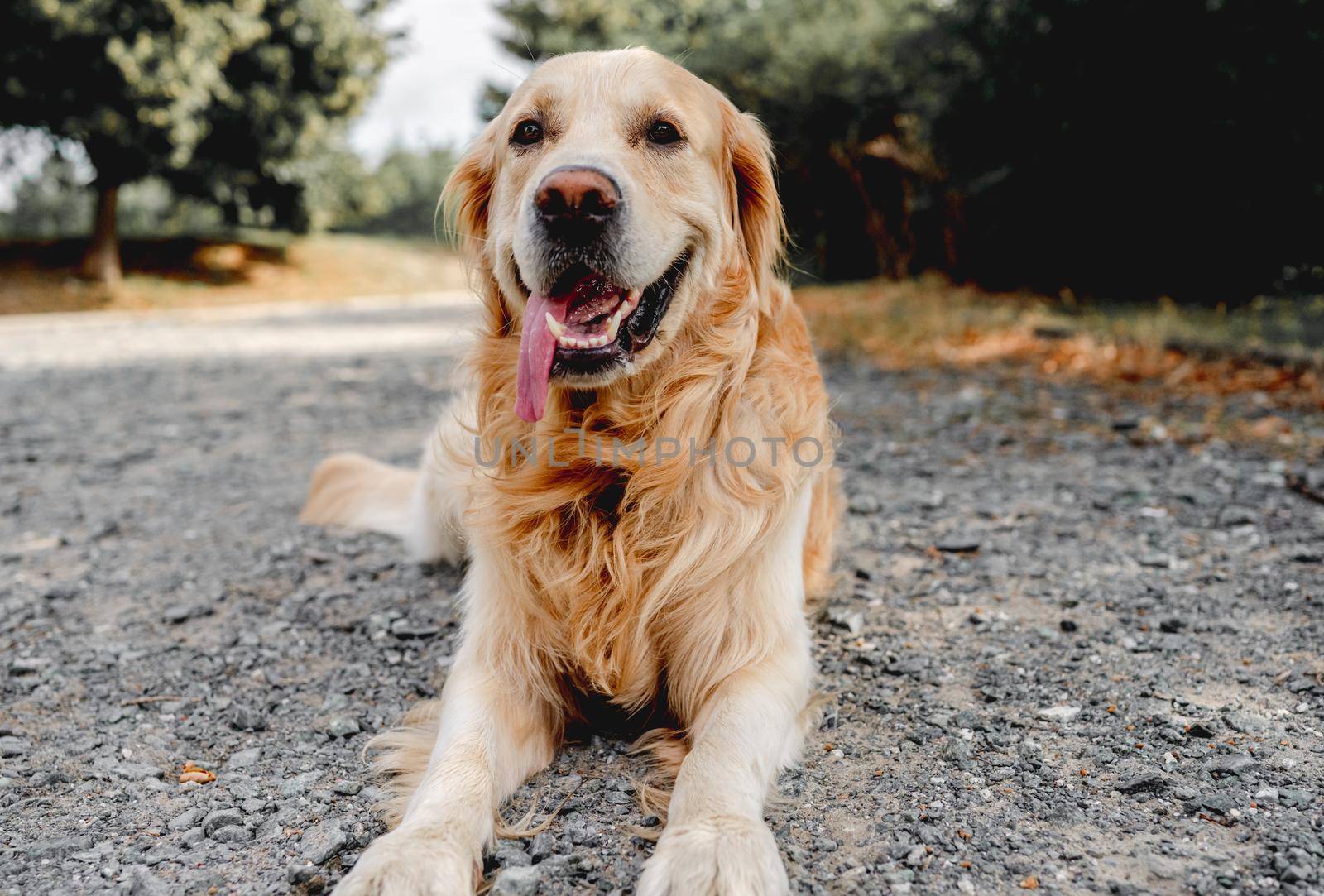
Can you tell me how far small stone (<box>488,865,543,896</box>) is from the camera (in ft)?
5.42

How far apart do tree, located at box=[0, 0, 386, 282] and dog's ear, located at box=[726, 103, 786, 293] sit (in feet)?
52.5

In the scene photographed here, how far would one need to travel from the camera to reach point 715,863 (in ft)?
5.31

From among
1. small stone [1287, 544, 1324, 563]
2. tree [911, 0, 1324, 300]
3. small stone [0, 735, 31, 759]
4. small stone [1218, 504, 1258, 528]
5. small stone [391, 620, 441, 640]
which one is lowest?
small stone [0, 735, 31, 759]

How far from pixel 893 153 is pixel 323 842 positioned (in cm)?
882

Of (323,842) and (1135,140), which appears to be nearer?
(323,842)

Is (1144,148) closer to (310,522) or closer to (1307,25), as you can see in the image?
(1307,25)

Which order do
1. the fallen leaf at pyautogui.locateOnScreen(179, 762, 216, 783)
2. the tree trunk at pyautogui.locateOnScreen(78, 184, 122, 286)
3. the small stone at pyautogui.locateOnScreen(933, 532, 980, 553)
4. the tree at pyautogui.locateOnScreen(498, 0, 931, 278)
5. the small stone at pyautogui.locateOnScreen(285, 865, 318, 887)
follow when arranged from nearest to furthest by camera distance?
1. the small stone at pyautogui.locateOnScreen(285, 865, 318, 887)
2. the fallen leaf at pyautogui.locateOnScreen(179, 762, 216, 783)
3. the small stone at pyautogui.locateOnScreen(933, 532, 980, 553)
4. the tree at pyautogui.locateOnScreen(498, 0, 931, 278)
5. the tree trunk at pyautogui.locateOnScreen(78, 184, 122, 286)

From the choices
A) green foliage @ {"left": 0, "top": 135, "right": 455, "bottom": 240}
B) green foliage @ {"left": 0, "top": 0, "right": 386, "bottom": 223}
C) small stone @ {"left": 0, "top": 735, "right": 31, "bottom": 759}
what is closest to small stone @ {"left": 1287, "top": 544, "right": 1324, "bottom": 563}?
small stone @ {"left": 0, "top": 735, "right": 31, "bottom": 759}

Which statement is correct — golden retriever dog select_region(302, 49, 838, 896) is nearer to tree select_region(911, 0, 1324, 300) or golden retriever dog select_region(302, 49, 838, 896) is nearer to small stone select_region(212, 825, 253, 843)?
small stone select_region(212, 825, 253, 843)

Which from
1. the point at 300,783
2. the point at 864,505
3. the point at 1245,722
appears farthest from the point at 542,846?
the point at 864,505

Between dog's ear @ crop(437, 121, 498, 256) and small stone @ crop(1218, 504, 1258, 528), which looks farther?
small stone @ crop(1218, 504, 1258, 528)

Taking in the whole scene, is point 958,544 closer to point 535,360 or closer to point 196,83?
point 535,360

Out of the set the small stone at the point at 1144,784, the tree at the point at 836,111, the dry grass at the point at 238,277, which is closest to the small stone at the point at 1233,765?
the small stone at the point at 1144,784

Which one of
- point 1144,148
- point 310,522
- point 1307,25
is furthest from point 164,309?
point 1307,25
